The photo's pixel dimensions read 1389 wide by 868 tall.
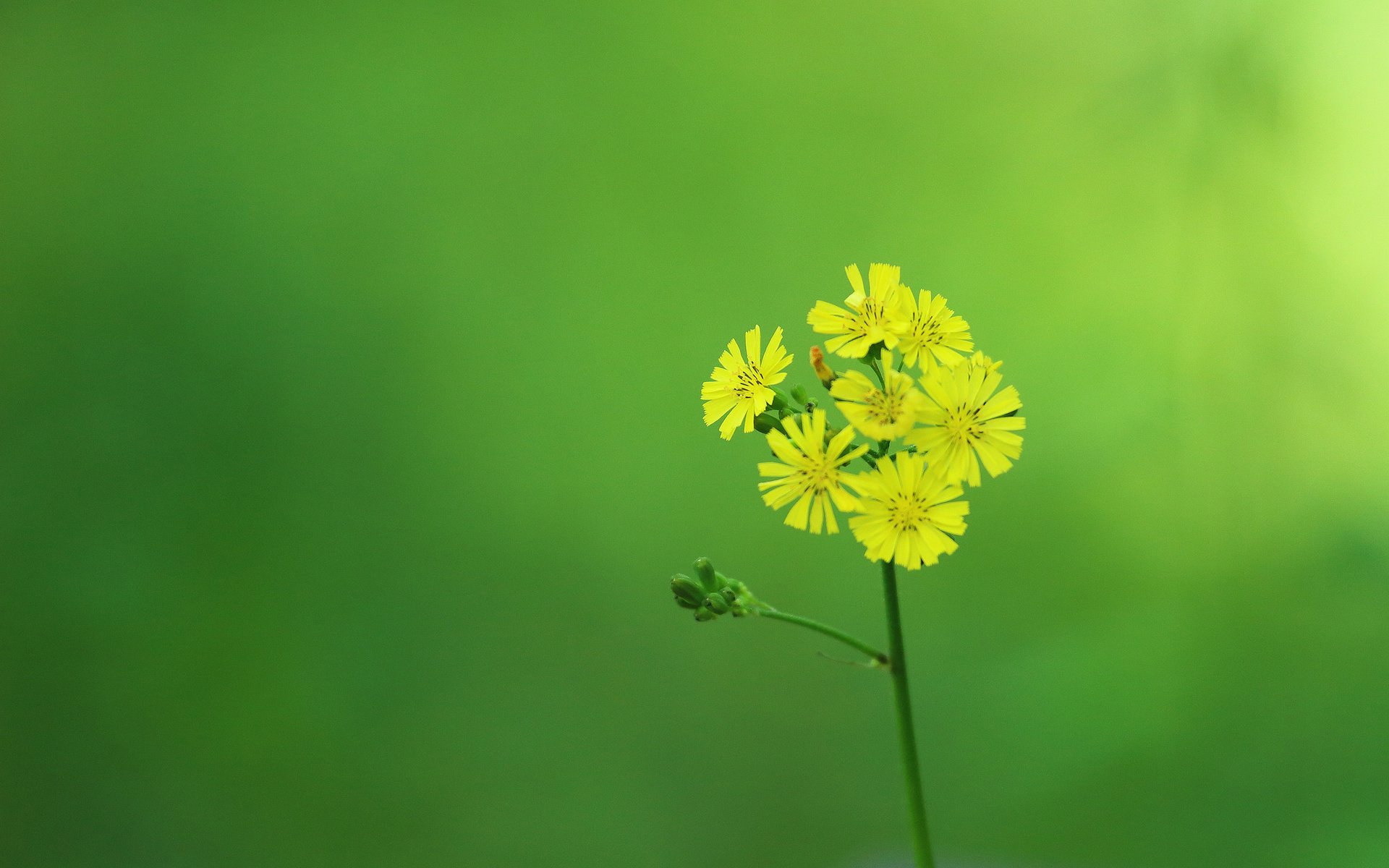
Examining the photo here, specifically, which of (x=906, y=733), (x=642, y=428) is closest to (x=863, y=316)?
(x=906, y=733)

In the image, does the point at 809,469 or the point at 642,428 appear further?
the point at 642,428

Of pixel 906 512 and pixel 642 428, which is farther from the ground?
pixel 642 428

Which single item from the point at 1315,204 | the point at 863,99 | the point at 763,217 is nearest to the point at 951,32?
the point at 863,99

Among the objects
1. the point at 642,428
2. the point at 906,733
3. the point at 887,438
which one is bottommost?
the point at 906,733

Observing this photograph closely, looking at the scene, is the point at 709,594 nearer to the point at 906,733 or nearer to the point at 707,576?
the point at 707,576

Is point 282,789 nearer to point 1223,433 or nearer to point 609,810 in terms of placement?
point 609,810

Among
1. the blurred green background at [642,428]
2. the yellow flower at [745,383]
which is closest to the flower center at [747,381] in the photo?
the yellow flower at [745,383]
